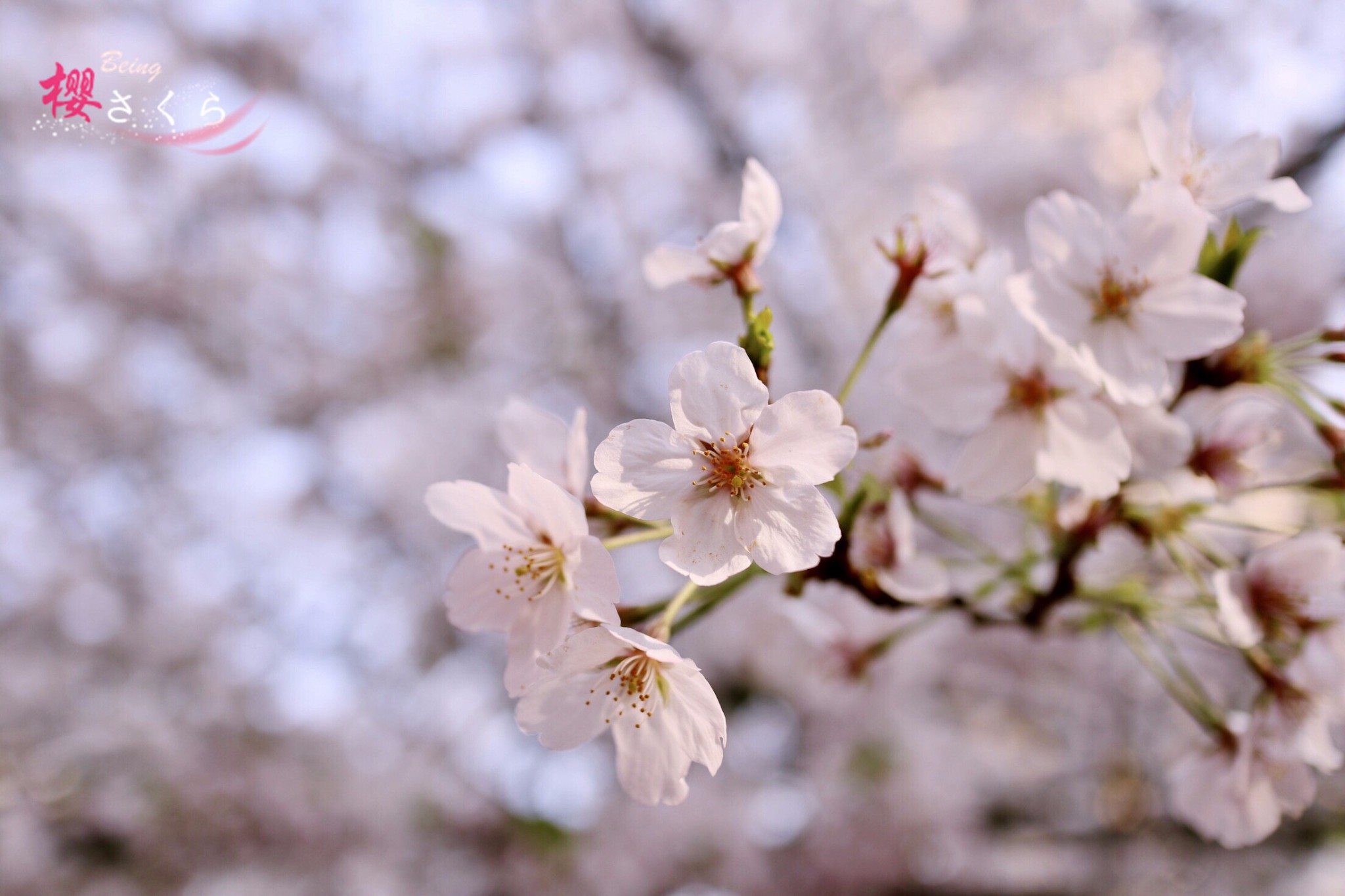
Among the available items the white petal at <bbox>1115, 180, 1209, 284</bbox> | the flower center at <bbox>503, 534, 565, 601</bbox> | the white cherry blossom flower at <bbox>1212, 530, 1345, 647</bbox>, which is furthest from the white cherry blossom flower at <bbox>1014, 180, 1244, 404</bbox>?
the flower center at <bbox>503, 534, 565, 601</bbox>

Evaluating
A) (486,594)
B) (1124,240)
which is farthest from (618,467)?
(1124,240)

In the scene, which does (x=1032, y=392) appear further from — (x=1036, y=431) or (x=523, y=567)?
(x=523, y=567)

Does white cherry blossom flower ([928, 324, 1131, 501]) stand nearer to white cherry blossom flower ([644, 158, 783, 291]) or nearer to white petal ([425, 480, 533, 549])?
white cherry blossom flower ([644, 158, 783, 291])

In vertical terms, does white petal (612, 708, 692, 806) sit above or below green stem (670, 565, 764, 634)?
below

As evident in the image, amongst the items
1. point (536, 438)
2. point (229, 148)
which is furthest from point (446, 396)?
point (536, 438)

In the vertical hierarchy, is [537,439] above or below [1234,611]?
above

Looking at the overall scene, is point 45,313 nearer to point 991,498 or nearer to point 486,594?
point 486,594
